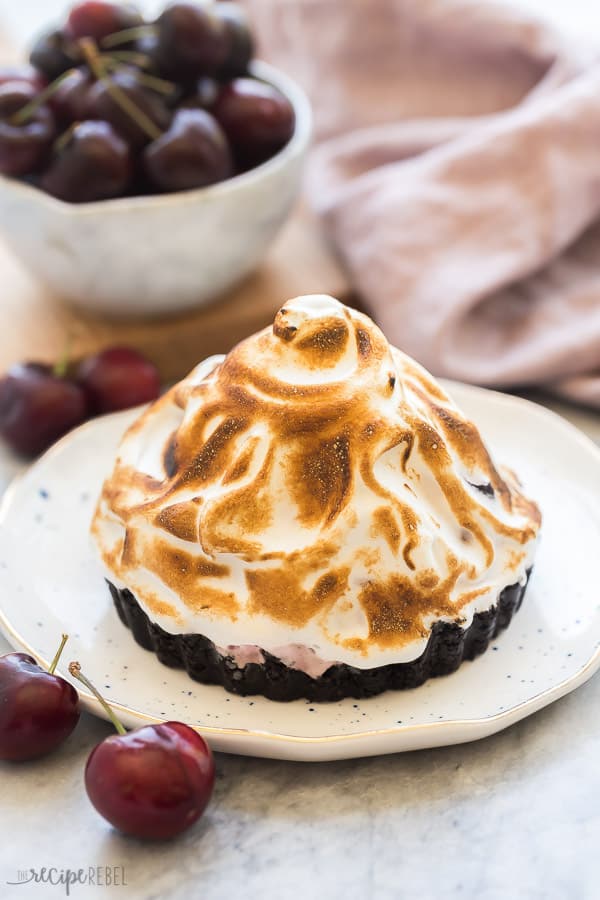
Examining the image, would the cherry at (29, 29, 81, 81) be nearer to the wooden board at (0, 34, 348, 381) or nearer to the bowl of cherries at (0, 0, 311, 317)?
the bowl of cherries at (0, 0, 311, 317)

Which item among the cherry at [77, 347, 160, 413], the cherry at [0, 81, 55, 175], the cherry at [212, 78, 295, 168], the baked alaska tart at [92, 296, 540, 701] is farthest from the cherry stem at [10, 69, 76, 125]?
the baked alaska tart at [92, 296, 540, 701]

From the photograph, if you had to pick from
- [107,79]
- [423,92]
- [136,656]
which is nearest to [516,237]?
[423,92]

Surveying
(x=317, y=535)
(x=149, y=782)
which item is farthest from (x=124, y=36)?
(x=149, y=782)

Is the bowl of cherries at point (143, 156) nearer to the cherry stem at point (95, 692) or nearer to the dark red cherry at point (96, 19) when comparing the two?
the dark red cherry at point (96, 19)

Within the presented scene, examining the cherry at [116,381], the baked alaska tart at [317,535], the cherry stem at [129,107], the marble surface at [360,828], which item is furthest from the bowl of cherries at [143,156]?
the marble surface at [360,828]

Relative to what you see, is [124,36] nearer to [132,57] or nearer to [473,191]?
[132,57]

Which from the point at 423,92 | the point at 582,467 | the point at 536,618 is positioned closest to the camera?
the point at 536,618

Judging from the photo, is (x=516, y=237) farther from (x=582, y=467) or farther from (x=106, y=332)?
(x=106, y=332)
